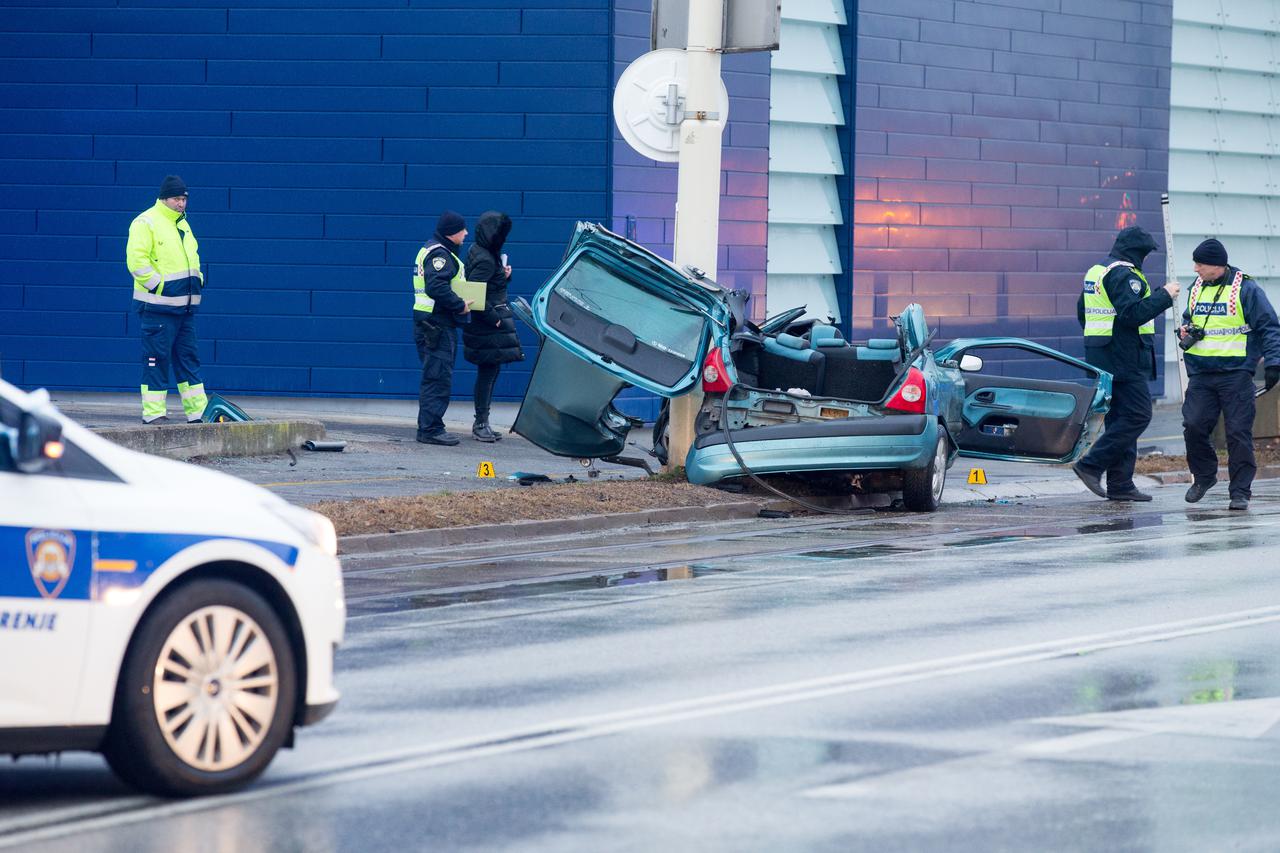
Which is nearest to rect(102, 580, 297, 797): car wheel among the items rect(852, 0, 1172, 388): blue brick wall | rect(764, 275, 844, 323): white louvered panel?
rect(764, 275, 844, 323): white louvered panel

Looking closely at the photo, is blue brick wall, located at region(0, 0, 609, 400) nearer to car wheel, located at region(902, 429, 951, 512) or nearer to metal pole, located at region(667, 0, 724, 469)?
metal pole, located at region(667, 0, 724, 469)

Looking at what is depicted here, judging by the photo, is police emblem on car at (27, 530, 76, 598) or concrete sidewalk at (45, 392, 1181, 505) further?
concrete sidewalk at (45, 392, 1181, 505)

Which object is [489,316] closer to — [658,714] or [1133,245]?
[1133,245]

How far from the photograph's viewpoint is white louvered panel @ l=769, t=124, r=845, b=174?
71.8ft

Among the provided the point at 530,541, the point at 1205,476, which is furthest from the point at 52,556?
the point at 1205,476

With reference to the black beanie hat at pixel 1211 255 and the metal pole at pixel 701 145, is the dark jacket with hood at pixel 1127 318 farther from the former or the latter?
the metal pole at pixel 701 145

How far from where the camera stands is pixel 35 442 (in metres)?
5.68

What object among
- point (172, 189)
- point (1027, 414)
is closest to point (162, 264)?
point (172, 189)

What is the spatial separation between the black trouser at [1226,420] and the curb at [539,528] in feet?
10.8

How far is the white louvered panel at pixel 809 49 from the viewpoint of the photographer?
21766 mm

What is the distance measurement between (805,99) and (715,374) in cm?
807

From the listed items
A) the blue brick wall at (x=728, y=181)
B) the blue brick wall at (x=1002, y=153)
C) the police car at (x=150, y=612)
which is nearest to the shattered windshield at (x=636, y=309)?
the blue brick wall at (x=728, y=181)

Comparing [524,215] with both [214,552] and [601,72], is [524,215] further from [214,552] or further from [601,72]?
[214,552]

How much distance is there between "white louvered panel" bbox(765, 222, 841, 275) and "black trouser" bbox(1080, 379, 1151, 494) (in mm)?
6350
